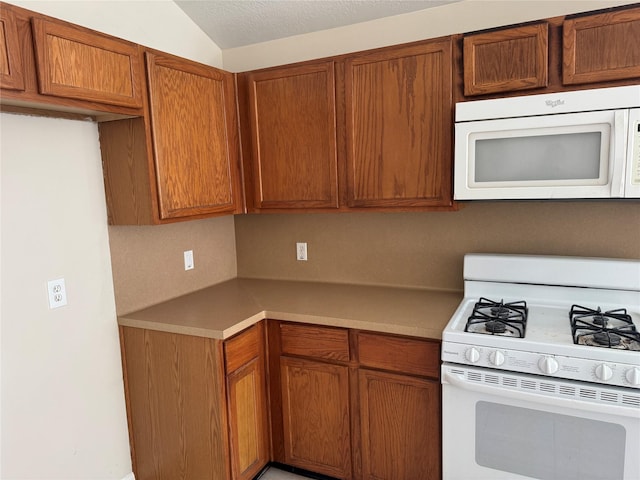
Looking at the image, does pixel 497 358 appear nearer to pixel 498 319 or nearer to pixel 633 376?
pixel 498 319

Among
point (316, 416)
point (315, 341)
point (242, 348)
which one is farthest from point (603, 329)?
point (242, 348)

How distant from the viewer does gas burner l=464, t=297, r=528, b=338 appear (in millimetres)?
1710

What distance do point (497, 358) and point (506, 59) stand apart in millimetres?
1180

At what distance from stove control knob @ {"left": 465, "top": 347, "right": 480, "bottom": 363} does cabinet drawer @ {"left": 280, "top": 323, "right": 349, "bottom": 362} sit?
0.56 meters

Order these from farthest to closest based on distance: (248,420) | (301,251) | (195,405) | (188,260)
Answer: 1. (301,251)
2. (188,260)
3. (248,420)
4. (195,405)

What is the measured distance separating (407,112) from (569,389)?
129 cm

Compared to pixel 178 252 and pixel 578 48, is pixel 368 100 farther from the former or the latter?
pixel 178 252

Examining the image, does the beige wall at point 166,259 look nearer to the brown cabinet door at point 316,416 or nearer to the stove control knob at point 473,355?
the brown cabinet door at point 316,416

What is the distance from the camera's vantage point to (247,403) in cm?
211

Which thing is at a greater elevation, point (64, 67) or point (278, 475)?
point (64, 67)

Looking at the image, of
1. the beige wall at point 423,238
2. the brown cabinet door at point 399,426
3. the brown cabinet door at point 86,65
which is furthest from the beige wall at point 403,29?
the brown cabinet door at point 399,426

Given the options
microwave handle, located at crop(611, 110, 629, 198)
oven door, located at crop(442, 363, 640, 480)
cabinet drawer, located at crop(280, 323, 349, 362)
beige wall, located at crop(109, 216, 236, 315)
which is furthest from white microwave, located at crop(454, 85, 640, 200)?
beige wall, located at crop(109, 216, 236, 315)

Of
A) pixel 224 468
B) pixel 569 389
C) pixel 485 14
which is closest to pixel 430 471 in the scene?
pixel 569 389

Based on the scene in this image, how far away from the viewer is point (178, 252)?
247cm
